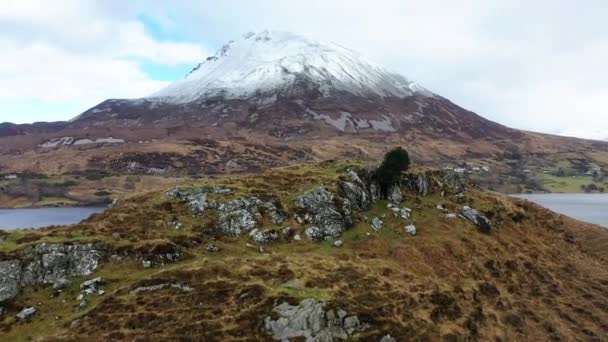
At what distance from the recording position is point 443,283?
55.2 m

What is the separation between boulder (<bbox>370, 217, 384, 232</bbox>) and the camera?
63938 millimetres

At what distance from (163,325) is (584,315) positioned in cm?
4983

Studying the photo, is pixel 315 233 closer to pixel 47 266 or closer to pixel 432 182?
pixel 432 182

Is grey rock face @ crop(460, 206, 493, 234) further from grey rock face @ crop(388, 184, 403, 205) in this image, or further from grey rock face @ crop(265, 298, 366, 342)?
grey rock face @ crop(265, 298, 366, 342)

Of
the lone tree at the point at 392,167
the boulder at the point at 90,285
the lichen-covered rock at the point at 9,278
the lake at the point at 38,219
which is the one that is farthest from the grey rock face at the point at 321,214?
the lake at the point at 38,219

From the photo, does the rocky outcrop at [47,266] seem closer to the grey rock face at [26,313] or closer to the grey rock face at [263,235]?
the grey rock face at [26,313]

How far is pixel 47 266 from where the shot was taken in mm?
45625

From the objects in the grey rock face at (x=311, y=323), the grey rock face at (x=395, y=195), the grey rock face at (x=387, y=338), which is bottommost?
the grey rock face at (x=387, y=338)

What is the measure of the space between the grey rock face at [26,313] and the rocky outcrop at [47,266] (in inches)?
105

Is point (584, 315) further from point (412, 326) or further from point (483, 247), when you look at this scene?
point (412, 326)

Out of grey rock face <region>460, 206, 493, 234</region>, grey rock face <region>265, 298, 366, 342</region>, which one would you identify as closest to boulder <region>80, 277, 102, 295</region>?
grey rock face <region>265, 298, 366, 342</region>

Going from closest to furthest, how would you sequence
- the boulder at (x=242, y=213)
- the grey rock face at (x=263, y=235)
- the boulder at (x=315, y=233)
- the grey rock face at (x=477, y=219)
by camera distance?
the grey rock face at (x=263, y=235)
the boulder at (x=242, y=213)
the boulder at (x=315, y=233)
the grey rock face at (x=477, y=219)

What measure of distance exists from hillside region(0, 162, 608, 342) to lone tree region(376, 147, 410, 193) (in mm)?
1641

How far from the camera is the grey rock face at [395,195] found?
7138cm
